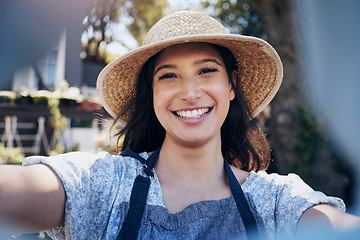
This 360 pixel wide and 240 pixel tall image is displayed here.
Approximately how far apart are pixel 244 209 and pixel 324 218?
338 millimetres

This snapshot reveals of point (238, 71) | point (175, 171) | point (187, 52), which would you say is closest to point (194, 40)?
point (187, 52)

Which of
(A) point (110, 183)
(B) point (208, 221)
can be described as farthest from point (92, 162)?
(B) point (208, 221)

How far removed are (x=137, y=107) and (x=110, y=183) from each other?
64 cm

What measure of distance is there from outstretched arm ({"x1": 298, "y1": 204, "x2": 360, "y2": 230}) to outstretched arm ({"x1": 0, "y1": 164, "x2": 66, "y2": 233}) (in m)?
0.96

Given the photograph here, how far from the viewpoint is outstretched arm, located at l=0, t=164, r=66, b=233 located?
0.92 meters

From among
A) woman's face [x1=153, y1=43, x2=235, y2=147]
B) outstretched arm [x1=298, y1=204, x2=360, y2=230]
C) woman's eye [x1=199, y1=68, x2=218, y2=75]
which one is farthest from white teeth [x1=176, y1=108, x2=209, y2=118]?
outstretched arm [x1=298, y1=204, x2=360, y2=230]

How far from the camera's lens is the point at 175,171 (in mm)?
1586

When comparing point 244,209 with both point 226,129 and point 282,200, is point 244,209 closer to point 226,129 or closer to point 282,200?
point 282,200

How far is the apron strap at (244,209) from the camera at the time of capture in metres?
1.34

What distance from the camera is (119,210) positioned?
129 cm

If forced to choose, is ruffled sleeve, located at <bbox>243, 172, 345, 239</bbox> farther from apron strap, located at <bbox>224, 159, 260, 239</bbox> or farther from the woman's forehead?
the woman's forehead

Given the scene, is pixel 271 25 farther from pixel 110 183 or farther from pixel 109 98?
pixel 110 183

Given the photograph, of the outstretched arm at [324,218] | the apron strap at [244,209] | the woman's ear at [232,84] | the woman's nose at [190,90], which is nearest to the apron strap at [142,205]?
the apron strap at [244,209]

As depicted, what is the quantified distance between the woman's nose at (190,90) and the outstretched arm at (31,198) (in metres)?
0.67
